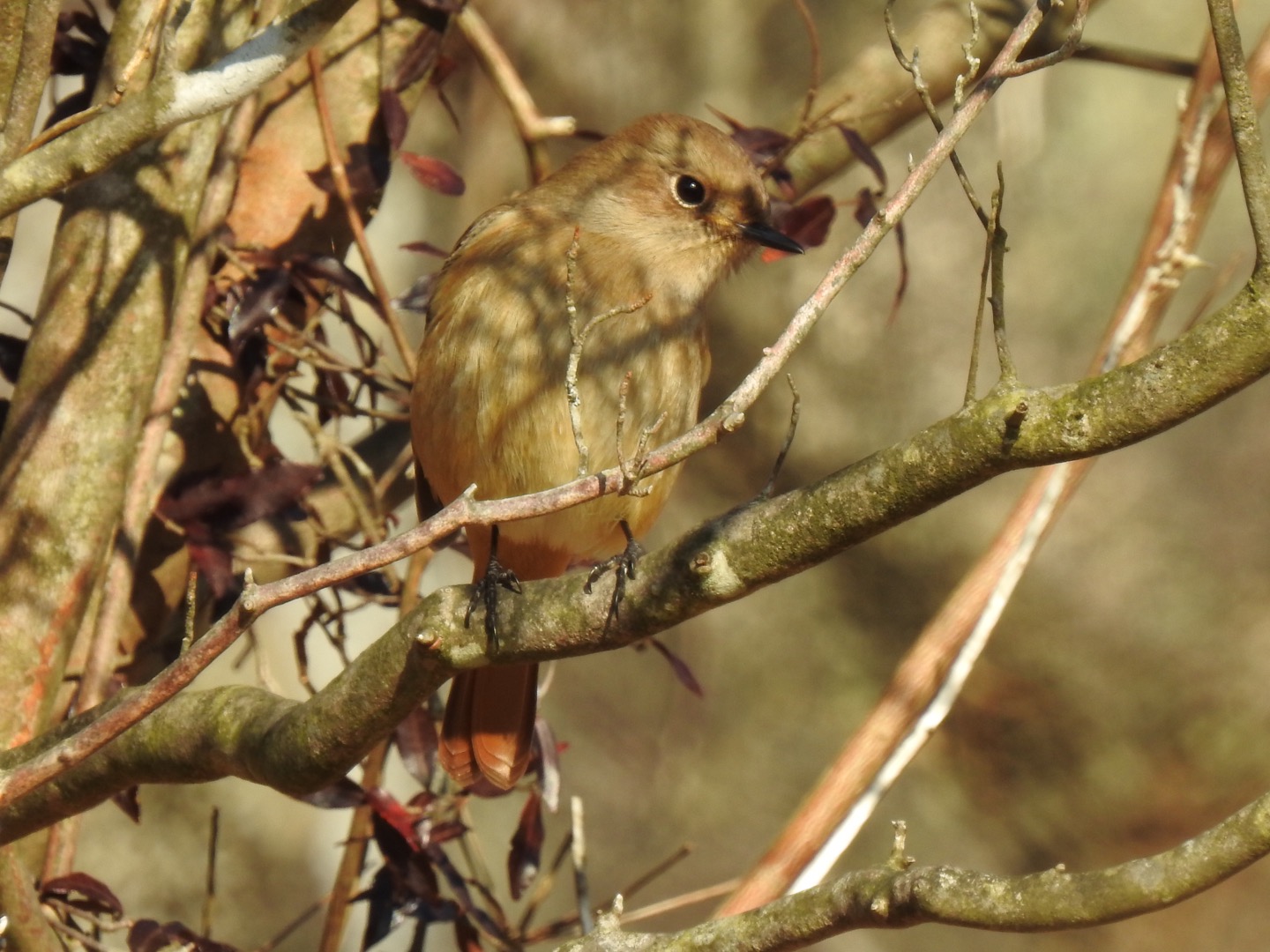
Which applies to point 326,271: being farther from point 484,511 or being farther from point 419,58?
point 484,511

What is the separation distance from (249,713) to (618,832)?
158 inches

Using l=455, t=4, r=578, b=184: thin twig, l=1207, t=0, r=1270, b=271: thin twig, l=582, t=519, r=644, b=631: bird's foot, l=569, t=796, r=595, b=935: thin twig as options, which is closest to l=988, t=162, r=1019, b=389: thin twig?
l=1207, t=0, r=1270, b=271: thin twig

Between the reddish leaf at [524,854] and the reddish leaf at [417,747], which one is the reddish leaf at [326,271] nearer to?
the reddish leaf at [417,747]

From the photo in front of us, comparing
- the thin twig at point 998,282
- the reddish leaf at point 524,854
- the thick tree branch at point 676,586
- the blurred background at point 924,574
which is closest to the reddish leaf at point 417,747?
the reddish leaf at point 524,854

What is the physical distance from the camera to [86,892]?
8.32 feet

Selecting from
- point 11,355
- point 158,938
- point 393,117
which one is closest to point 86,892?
point 158,938

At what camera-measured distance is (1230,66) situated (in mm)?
1545

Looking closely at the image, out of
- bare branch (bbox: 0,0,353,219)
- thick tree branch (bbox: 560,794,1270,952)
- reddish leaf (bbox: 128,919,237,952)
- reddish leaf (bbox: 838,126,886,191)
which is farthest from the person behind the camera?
reddish leaf (bbox: 838,126,886,191)

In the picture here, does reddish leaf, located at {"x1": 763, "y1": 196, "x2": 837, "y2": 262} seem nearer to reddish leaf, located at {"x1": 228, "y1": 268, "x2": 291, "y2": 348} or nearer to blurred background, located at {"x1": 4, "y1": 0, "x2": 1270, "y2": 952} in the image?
reddish leaf, located at {"x1": 228, "y1": 268, "x2": 291, "y2": 348}

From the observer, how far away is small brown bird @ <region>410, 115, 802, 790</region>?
2935mm

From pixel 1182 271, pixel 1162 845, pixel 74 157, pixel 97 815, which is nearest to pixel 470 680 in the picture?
pixel 74 157

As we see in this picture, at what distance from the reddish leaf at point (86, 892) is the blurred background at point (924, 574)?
282 cm

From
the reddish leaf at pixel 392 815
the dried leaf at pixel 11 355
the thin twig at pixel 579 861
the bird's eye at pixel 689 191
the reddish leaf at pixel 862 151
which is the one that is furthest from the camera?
the bird's eye at pixel 689 191

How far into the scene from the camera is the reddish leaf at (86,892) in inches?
100.0
